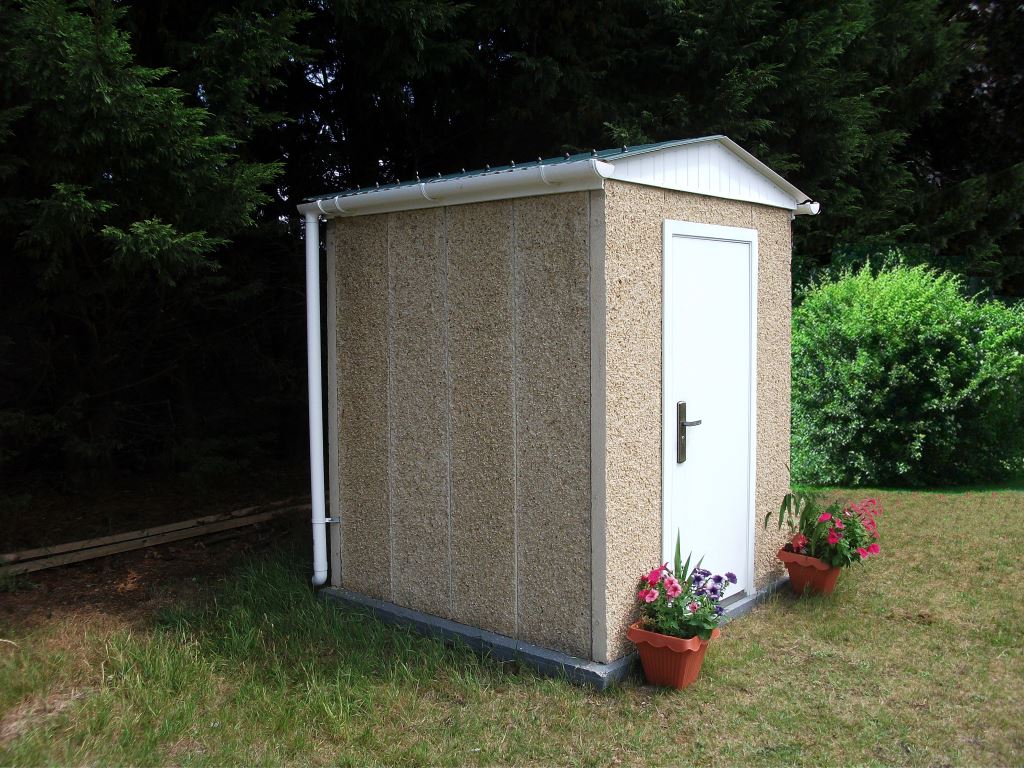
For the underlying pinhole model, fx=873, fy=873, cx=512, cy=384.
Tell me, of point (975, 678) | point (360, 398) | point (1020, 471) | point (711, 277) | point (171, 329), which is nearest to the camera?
point (975, 678)

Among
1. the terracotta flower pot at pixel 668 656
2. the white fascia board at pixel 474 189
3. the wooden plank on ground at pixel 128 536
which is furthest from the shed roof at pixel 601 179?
the wooden plank on ground at pixel 128 536

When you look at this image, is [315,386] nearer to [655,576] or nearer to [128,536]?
[128,536]

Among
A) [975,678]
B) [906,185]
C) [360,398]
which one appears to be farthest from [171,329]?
[906,185]

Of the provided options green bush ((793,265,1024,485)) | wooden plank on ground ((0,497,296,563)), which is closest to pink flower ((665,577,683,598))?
wooden plank on ground ((0,497,296,563))

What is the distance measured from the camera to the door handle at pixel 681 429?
14.3 feet

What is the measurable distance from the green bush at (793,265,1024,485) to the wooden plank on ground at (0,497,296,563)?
5106mm

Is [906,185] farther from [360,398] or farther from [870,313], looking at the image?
[360,398]

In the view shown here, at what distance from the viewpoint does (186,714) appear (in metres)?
3.73

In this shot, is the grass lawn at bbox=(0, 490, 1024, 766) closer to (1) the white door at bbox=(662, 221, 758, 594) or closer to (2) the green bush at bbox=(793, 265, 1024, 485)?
(1) the white door at bbox=(662, 221, 758, 594)

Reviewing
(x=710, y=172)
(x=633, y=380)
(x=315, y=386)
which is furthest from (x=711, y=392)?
(x=315, y=386)

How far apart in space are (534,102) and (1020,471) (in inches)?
239

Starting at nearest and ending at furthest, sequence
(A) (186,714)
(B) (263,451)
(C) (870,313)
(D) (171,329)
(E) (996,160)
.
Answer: (A) (186,714), (D) (171,329), (B) (263,451), (C) (870,313), (E) (996,160)

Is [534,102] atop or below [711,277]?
atop

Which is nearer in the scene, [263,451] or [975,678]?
[975,678]
